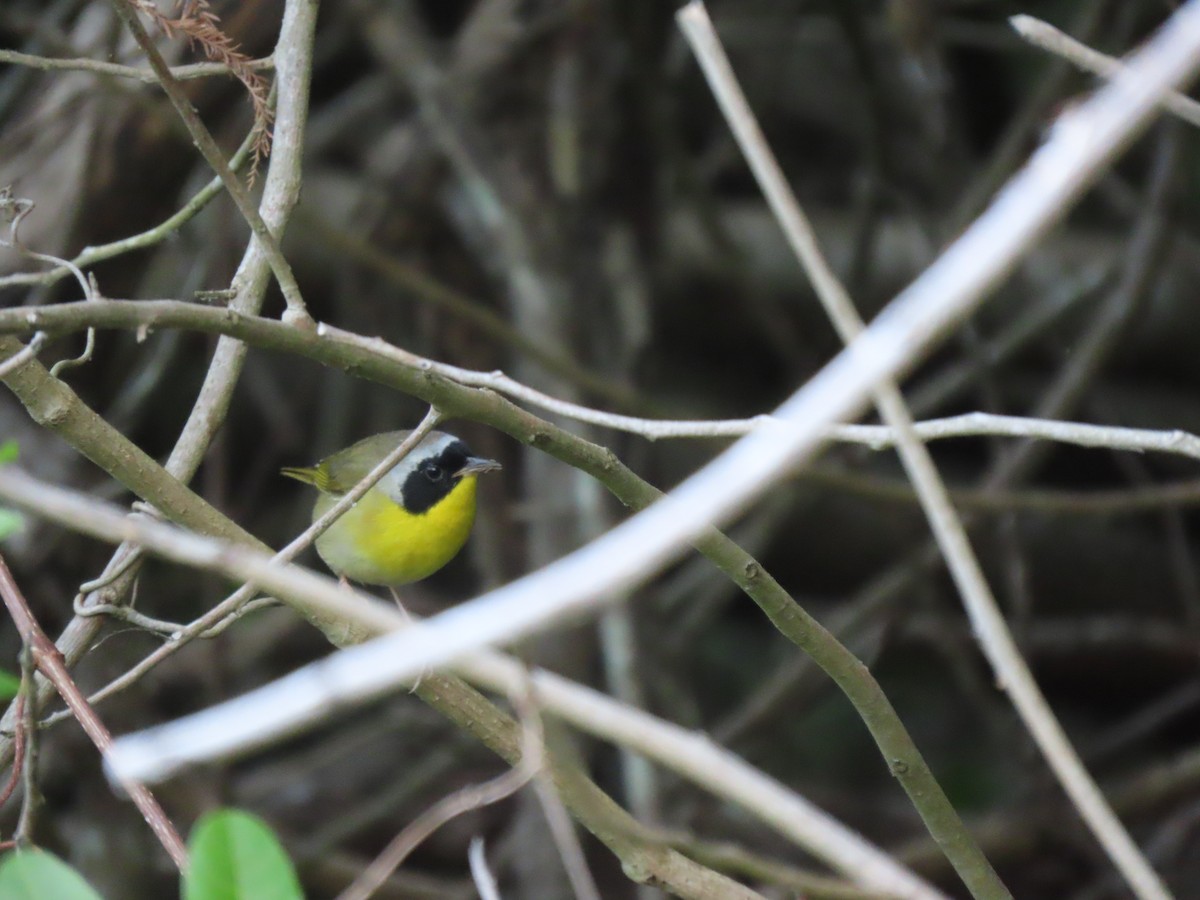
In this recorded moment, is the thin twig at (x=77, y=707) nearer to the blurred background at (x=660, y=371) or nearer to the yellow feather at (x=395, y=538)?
the blurred background at (x=660, y=371)

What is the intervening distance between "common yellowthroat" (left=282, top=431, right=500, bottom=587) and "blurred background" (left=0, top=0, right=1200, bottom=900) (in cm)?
42

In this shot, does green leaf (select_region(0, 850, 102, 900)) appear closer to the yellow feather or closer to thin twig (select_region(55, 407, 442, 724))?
thin twig (select_region(55, 407, 442, 724))

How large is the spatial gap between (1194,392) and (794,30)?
2.29 meters

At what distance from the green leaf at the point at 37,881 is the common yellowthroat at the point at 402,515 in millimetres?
2444

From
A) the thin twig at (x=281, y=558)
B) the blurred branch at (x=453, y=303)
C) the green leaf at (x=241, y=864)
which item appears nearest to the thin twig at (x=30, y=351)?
the thin twig at (x=281, y=558)

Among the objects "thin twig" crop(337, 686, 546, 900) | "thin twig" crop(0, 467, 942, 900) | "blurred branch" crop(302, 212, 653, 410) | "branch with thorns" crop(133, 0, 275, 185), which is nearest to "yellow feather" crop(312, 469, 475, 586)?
"blurred branch" crop(302, 212, 653, 410)

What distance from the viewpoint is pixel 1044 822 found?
14.3 ft

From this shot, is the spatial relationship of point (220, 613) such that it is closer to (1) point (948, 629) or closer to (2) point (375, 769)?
(1) point (948, 629)

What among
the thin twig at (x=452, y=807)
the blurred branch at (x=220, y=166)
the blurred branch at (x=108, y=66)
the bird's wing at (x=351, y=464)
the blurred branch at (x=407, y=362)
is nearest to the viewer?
the thin twig at (x=452, y=807)

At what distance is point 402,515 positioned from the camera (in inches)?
143

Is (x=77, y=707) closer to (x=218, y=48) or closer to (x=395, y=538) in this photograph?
(x=218, y=48)

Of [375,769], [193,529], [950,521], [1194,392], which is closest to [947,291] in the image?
[950,521]

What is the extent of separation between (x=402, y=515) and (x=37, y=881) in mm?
2593

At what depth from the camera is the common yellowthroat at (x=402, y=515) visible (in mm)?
3602
